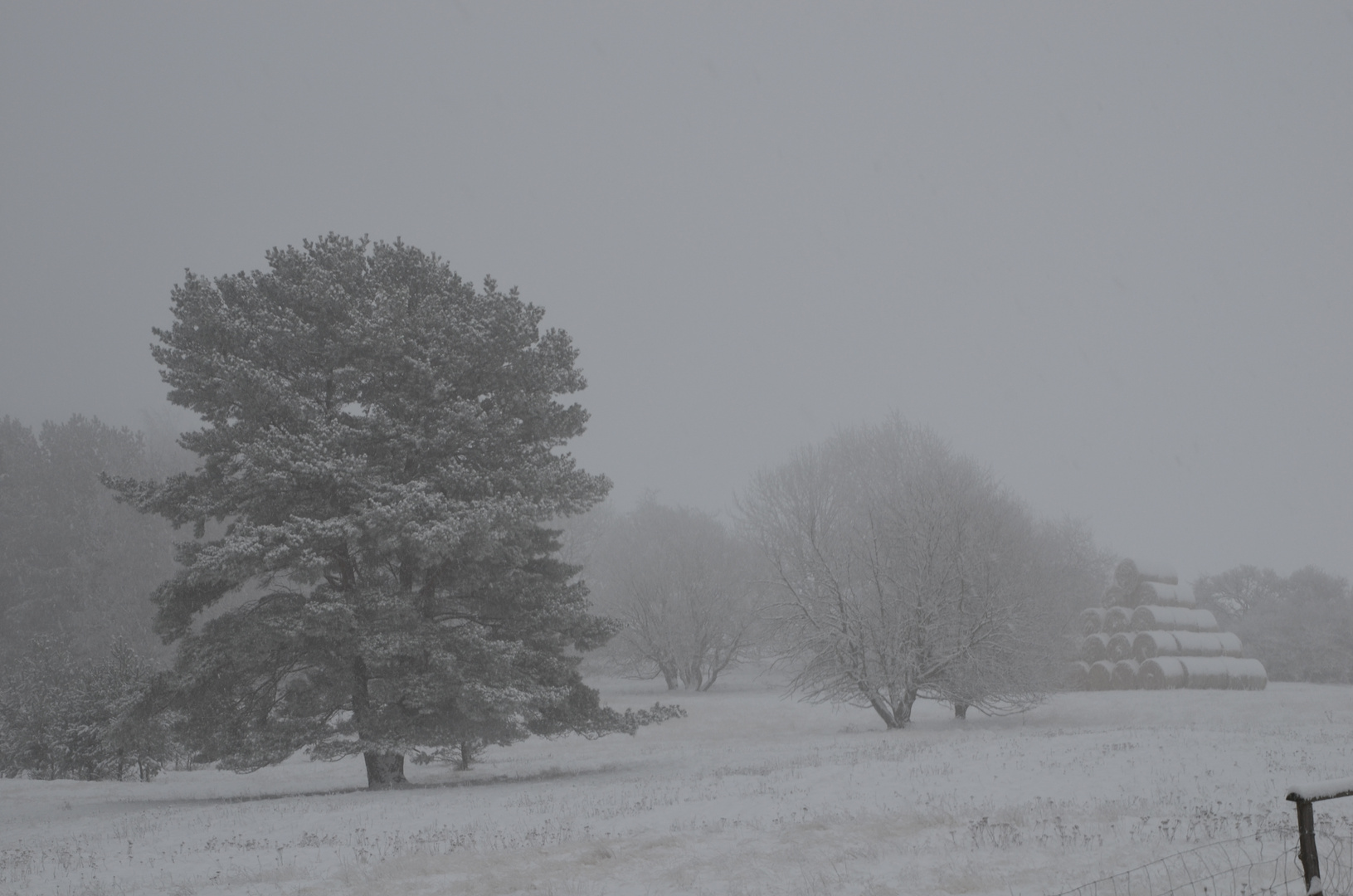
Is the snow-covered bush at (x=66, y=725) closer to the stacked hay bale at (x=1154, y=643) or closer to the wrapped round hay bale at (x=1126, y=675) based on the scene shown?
the wrapped round hay bale at (x=1126, y=675)

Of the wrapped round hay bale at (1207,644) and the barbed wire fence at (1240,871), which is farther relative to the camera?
the wrapped round hay bale at (1207,644)

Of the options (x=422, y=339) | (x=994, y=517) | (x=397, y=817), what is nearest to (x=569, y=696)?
(x=397, y=817)

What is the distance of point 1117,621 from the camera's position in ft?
133

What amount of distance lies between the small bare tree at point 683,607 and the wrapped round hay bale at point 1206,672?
2015 centimetres

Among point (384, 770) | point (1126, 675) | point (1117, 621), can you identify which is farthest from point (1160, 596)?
point (384, 770)

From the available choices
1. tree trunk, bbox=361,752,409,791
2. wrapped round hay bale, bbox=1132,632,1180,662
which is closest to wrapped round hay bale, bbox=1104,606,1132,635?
wrapped round hay bale, bbox=1132,632,1180,662

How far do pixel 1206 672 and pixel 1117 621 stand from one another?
13.2ft

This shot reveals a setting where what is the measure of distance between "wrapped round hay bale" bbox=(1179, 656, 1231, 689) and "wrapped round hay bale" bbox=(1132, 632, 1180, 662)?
58 cm

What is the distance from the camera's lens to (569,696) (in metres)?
17.5

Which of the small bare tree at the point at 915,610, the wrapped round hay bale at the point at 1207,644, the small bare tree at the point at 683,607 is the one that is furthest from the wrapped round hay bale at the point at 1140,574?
the small bare tree at the point at 683,607

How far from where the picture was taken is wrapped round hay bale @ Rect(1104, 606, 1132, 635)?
40.4 meters

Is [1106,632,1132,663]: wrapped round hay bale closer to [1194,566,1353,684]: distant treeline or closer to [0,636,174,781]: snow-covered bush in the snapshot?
[1194,566,1353,684]: distant treeline

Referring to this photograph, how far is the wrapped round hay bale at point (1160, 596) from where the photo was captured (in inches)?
1612

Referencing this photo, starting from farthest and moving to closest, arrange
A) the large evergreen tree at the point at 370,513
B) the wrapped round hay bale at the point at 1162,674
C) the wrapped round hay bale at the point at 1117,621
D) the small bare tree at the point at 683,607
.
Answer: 1. the small bare tree at the point at 683,607
2. the wrapped round hay bale at the point at 1117,621
3. the wrapped round hay bale at the point at 1162,674
4. the large evergreen tree at the point at 370,513
